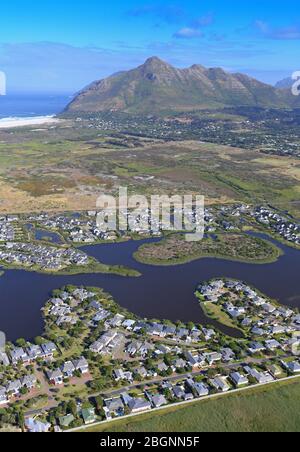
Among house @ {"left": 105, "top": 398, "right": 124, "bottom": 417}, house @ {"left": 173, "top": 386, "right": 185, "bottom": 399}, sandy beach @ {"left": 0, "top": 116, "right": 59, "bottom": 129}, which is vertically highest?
sandy beach @ {"left": 0, "top": 116, "right": 59, "bottom": 129}

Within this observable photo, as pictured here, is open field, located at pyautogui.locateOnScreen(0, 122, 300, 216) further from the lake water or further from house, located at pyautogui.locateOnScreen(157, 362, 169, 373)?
house, located at pyautogui.locateOnScreen(157, 362, 169, 373)

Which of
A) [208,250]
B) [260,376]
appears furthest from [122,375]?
[208,250]

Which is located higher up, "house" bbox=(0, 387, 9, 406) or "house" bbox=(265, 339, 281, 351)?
"house" bbox=(265, 339, 281, 351)

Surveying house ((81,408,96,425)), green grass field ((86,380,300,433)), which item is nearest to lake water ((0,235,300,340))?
green grass field ((86,380,300,433))

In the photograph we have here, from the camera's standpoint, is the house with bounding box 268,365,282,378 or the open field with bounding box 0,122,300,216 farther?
the open field with bounding box 0,122,300,216

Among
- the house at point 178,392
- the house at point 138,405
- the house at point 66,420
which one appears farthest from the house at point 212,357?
the house at point 66,420

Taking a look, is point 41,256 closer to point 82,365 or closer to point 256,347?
point 82,365

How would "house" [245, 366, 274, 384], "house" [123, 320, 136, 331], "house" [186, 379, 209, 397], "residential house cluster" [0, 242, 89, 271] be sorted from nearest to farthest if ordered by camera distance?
"house" [186, 379, 209, 397]
"house" [245, 366, 274, 384]
"house" [123, 320, 136, 331]
"residential house cluster" [0, 242, 89, 271]

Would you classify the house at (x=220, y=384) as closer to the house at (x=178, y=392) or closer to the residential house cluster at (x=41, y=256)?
the house at (x=178, y=392)
